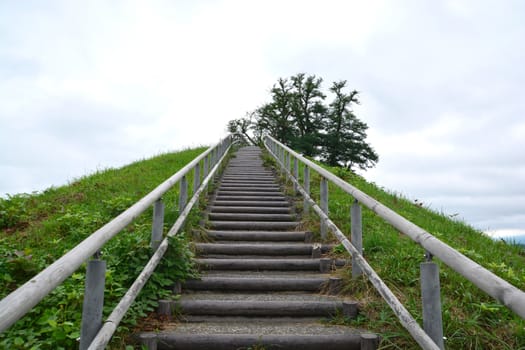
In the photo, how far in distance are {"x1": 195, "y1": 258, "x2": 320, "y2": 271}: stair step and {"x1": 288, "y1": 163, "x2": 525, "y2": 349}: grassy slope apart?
398 millimetres

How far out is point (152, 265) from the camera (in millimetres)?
3070

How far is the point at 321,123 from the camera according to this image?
36656mm

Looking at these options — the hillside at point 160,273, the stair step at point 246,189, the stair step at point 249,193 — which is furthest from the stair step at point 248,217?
the stair step at point 246,189

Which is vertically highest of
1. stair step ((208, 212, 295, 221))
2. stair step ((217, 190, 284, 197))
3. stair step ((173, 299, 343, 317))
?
stair step ((217, 190, 284, 197))

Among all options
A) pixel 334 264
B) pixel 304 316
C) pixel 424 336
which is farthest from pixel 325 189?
pixel 424 336

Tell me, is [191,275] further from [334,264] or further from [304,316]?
[334,264]

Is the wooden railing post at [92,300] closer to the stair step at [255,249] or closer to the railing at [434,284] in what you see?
the railing at [434,284]

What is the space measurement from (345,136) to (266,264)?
3289 cm

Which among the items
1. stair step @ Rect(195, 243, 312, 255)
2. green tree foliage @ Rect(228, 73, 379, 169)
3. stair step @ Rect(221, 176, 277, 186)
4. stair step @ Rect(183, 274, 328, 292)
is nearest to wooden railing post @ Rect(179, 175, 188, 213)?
stair step @ Rect(195, 243, 312, 255)

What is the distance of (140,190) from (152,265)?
15.5 ft

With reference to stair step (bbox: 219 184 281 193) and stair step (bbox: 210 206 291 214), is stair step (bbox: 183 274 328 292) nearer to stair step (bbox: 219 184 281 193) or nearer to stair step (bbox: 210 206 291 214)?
stair step (bbox: 210 206 291 214)

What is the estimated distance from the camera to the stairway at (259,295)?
282 cm

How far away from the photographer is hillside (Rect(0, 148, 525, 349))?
269 cm

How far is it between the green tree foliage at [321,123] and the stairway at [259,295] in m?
28.9
